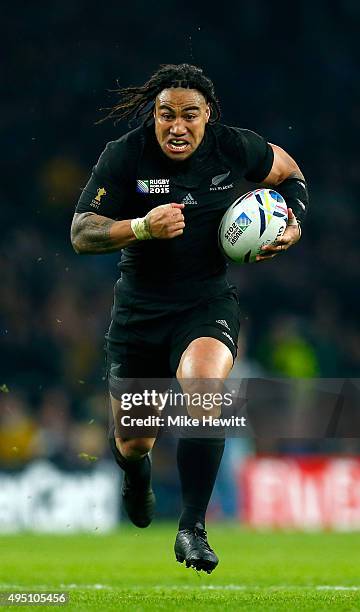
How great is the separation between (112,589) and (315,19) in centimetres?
1571

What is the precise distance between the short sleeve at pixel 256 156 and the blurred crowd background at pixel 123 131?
8981mm

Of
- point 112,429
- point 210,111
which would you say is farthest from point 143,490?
point 210,111

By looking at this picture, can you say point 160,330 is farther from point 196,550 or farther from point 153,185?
point 196,550

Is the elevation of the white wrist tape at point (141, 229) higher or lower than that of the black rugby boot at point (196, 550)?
higher

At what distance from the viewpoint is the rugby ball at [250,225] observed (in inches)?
241

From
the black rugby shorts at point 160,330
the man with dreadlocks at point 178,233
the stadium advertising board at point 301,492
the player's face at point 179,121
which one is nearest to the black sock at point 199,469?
the man with dreadlocks at point 178,233

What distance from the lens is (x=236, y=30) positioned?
20.3 meters

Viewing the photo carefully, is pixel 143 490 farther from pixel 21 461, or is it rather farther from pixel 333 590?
pixel 21 461

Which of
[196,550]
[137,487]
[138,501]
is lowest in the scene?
[138,501]

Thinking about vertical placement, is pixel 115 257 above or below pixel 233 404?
below

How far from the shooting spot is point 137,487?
713 centimetres

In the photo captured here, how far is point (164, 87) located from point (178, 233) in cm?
82

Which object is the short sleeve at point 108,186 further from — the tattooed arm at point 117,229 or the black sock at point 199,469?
the black sock at point 199,469

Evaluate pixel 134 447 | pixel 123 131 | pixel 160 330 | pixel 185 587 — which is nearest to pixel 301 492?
pixel 123 131
